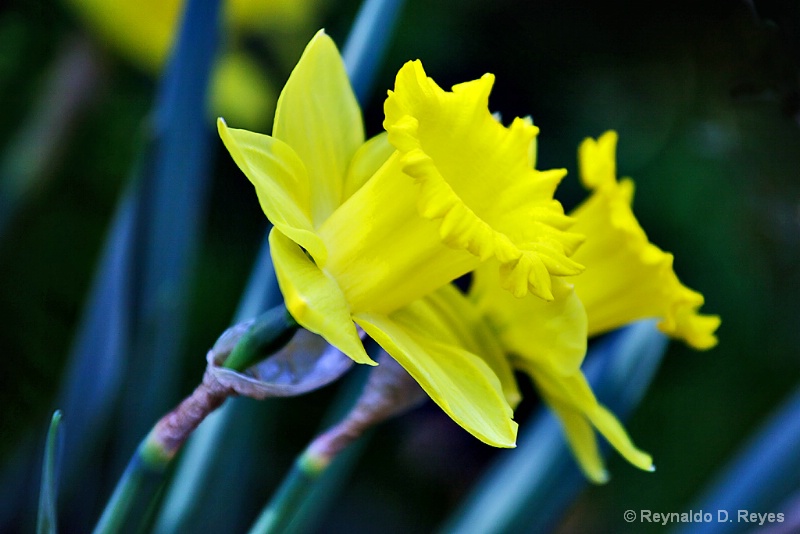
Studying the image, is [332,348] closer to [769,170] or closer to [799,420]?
[799,420]

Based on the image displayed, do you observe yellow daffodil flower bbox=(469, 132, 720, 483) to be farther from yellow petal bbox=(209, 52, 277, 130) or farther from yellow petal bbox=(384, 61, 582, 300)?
yellow petal bbox=(209, 52, 277, 130)

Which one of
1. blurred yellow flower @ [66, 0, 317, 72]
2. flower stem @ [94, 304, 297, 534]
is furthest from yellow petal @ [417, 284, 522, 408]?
blurred yellow flower @ [66, 0, 317, 72]

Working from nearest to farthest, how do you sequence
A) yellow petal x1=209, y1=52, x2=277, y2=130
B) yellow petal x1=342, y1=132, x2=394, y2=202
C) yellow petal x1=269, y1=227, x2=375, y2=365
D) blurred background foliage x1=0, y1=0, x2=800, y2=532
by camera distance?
yellow petal x1=269, y1=227, x2=375, y2=365 → yellow petal x1=342, y1=132, x2=394, y2=202 → blurred background foliage x1=0, y1=0, x2=800, y2=532 → yellow petal x1=209, y1=52, x2=277, y2=130

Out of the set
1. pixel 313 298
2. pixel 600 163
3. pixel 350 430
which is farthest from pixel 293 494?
pixel 600 163

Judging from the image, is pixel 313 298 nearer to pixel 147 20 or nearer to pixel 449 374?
pixel 449 374

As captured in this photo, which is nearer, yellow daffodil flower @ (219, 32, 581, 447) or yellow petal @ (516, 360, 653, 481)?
yellow daffodil flower @ (219, 32, 581, 447)

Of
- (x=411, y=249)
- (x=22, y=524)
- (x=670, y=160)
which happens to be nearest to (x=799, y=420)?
(x=670, y=160)

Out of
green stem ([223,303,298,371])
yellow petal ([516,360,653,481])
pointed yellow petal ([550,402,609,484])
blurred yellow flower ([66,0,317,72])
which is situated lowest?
pointed yellow petal ([550,402,609,484])

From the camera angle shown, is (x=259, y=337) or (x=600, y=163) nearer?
(x=259, y=337)
